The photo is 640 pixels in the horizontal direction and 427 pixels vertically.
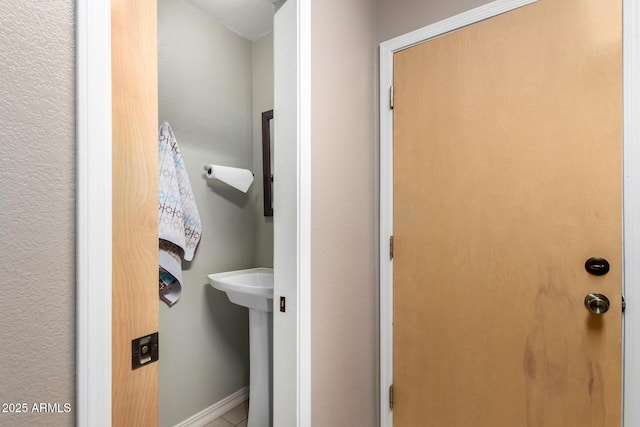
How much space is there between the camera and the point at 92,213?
58 cm

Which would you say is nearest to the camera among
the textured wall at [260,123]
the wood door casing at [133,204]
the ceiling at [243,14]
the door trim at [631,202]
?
the wood door casing at [133,204]

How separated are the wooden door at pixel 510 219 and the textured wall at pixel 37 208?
1262 millimetres

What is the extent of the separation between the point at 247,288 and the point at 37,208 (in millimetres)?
1066

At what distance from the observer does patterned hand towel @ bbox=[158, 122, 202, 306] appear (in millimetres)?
1633

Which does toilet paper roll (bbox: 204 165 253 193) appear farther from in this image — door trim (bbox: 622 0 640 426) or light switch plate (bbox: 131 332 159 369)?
door trim (bbox: 622 0 640 426)

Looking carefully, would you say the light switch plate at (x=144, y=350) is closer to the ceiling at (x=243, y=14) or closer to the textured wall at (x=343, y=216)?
the textured wall at (x=343, y=216)

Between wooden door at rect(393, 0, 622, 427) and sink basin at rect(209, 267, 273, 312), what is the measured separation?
64cm

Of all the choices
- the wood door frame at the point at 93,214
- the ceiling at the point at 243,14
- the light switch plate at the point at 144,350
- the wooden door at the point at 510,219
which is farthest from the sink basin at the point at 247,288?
the ceiling at the point at 243,14

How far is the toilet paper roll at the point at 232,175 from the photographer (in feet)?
6.05

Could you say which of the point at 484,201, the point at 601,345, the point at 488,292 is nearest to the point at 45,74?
the point at 484,201

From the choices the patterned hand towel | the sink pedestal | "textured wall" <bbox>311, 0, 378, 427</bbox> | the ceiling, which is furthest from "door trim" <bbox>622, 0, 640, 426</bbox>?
the patterned hand towel

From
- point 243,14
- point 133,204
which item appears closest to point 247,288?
point 133,204

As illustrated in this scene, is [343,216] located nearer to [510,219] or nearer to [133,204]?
[510,219]

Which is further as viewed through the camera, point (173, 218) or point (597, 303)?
point (173, 218)
